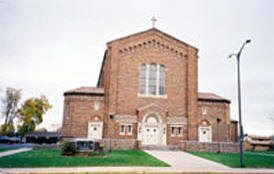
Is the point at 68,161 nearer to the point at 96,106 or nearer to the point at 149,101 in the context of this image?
the point at 96,106

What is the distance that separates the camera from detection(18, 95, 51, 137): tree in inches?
2101

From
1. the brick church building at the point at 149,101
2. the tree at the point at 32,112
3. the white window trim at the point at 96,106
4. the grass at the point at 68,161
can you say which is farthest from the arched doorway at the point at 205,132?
the tree at the point at 32,112

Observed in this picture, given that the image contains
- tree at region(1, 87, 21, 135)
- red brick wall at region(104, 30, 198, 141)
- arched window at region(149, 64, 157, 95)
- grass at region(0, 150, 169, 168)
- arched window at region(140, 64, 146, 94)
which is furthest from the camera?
tree at region(1, 87, 21, 135)

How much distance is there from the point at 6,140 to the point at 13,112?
575 centimetres

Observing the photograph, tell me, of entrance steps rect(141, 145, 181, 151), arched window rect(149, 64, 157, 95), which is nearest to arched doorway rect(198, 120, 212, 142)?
entrance steps rect(141, 145, 181, 151)

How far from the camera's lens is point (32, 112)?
5459 centimetres

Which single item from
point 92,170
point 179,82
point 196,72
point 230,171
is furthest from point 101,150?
point 196,72

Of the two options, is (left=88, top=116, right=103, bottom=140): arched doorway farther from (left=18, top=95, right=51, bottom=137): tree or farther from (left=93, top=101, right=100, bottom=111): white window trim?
(left=18, top=95, right=51, bottom=137): tree

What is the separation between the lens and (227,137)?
31766mm

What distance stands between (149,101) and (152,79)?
8.94ft

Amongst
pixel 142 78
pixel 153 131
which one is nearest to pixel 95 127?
pixel 153 131

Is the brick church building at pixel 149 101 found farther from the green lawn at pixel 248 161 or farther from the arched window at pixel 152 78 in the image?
the green lawn at pixel 248 161

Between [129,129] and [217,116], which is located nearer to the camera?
[129,129]

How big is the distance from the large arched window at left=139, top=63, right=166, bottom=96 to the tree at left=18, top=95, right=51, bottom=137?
109 ft
